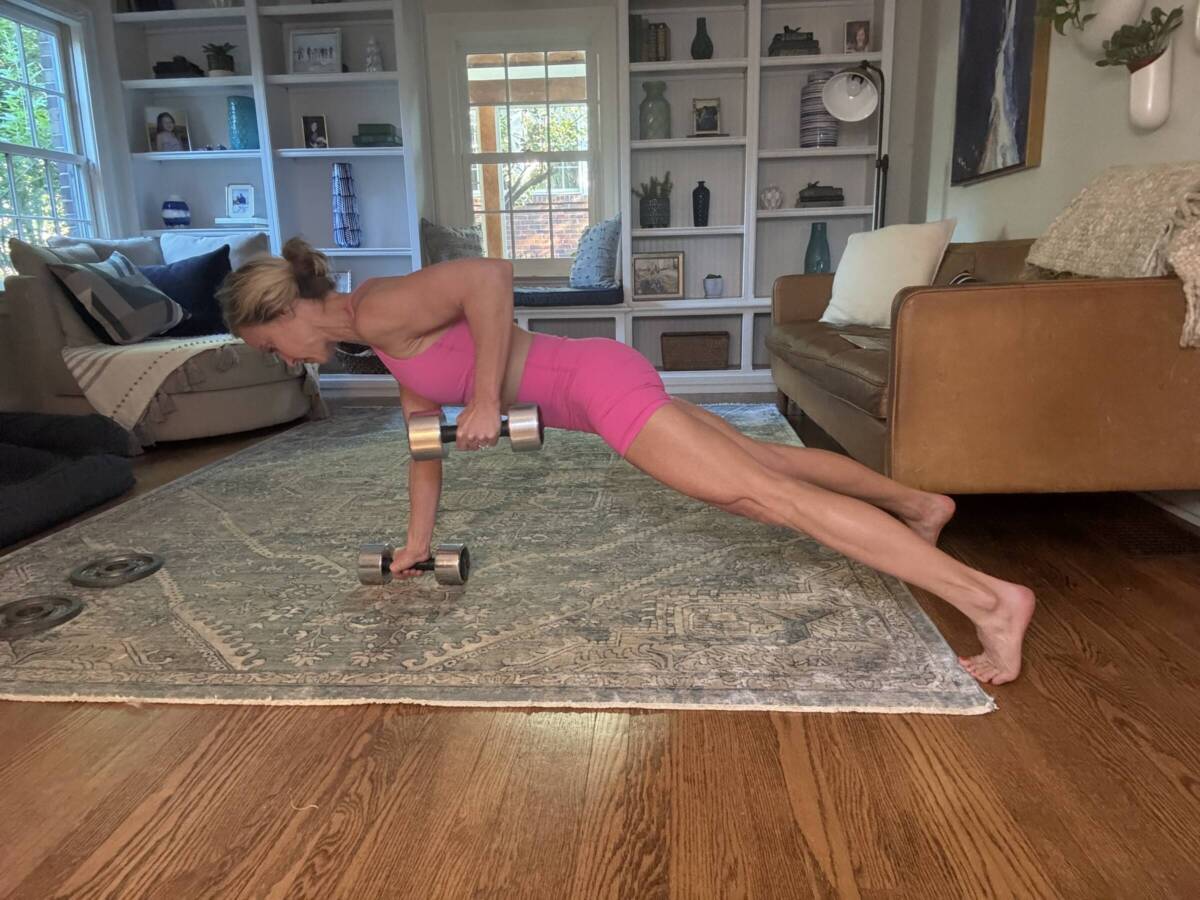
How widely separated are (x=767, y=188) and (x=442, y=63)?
226cm

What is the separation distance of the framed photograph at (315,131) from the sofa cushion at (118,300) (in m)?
1.66

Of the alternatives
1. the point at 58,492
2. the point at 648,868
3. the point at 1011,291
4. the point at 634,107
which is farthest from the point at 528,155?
the point at 648,868

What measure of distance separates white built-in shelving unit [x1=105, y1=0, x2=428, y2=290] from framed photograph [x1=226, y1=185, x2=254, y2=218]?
4cm

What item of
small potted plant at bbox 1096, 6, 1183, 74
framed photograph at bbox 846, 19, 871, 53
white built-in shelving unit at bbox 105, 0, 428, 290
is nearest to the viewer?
small potted plant at bbox 1096, 6, 1183, 74

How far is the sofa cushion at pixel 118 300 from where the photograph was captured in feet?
11.6

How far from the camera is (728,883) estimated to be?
934 mm

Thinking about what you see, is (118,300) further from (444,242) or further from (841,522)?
(841,522)

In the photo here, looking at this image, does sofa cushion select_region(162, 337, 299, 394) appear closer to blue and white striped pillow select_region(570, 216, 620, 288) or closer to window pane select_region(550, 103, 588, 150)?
blue and white striped pillow select_region(570, 216, 620, 288)

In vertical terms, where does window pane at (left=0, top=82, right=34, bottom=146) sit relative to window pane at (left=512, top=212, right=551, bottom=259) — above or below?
above

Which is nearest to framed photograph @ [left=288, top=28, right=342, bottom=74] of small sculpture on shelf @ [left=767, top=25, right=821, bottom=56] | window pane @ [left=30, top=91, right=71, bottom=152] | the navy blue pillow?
window pane @ [left=30, top=91, right=71, bottom=152]

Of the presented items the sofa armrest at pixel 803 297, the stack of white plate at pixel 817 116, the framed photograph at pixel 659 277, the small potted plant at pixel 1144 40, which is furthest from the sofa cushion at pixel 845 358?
the stack of white plate at pixel 817 116

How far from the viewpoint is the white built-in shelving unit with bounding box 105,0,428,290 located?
15.9 feet

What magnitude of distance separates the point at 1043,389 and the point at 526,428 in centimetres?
115

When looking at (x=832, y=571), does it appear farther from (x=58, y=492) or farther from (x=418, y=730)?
(x=58, y=492)
